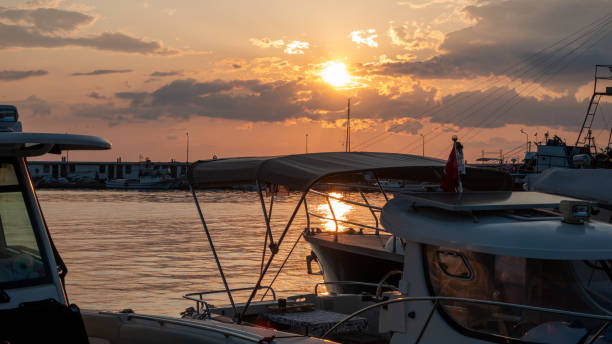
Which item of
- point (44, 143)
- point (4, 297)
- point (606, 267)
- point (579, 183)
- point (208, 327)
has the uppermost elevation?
point (44, 143)

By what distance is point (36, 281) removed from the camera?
6.30 m

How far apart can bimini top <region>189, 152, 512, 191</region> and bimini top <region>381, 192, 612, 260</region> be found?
1.21m

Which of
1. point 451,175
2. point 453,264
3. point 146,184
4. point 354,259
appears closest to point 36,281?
point 453,264

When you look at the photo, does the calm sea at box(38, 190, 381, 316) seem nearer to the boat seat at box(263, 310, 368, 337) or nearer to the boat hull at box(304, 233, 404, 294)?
the boat hull at box(304, 233, 404, 294)

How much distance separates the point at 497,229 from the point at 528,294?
65 centimetres

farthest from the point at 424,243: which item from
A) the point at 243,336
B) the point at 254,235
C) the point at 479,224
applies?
the point at 254,235

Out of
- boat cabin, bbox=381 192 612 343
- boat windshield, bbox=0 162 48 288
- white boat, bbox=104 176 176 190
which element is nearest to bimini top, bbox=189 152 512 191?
boat cabin, bbox=381 192 612 343

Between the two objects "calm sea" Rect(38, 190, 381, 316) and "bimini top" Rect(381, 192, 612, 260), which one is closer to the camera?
"bimini top" Rect(381, 192, 612, 260)

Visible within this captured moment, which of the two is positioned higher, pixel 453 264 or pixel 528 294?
pixel 453 264

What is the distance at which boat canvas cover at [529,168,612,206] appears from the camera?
418 inches

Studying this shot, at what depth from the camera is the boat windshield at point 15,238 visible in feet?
20.5

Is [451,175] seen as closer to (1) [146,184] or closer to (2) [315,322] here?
(2) [315,322]

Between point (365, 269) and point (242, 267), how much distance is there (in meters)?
12.0

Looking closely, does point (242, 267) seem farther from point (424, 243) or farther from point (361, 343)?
point (424, 243)
